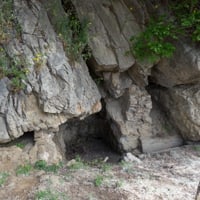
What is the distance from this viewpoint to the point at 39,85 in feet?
13.8

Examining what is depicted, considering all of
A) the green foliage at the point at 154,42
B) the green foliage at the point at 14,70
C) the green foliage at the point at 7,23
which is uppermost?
the green foliage at the point at 7,23

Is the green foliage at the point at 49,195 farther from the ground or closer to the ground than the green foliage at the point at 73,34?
closer to the ground

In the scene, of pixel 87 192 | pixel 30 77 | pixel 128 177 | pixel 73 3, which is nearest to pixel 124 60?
pixel 73 3

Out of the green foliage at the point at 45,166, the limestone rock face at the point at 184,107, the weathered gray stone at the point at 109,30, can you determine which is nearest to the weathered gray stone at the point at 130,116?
the limestone rock face at the point at 184,107

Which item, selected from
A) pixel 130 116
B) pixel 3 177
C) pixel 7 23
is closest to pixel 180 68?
pixel 130 116

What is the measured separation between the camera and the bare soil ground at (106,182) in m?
3.56

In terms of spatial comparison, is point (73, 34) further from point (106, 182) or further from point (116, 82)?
point (106, 182)

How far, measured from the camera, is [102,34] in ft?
15.8

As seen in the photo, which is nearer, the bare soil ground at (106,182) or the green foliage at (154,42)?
the bare soil ground at (106,182)

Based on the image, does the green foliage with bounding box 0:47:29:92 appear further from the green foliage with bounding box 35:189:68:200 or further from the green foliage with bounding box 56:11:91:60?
the green foliage with bounding box 35:189:68:200

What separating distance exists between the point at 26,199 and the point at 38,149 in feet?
3.37

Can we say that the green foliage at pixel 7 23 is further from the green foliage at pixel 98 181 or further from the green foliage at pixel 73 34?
the green foliage at pixel 98 181

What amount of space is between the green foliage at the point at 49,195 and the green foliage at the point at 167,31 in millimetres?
2400

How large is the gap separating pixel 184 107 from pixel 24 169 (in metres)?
2.91
